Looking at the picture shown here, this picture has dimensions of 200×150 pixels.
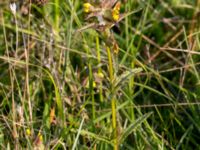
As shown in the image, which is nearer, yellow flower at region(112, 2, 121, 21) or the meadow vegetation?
yellow flower at region(112, 2, 121, 21)

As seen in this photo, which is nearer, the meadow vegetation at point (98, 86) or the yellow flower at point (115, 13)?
the yellow flower at point (115, 13)

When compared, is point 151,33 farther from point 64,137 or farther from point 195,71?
point 64,137

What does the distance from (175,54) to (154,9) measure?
0.26 meters

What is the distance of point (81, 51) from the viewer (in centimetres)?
213

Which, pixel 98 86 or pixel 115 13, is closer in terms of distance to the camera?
pixel 115 13

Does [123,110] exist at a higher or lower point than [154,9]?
lower

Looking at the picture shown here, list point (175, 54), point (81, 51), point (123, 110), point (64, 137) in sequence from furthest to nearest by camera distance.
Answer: point (175, 54) → point (81, 51) → point (123, 110) → point (64, 137)

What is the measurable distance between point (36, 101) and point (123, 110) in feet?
1.08

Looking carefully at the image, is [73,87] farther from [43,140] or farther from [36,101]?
[43,140]

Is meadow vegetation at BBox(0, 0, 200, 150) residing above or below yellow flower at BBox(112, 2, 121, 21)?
below

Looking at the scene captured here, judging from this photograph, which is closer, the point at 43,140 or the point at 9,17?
the point at 43,140

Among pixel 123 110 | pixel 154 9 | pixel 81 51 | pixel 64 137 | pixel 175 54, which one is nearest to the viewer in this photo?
pixel 64 137

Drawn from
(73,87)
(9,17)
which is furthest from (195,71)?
(9,17)

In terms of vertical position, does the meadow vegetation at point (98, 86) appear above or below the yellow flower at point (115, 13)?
below
